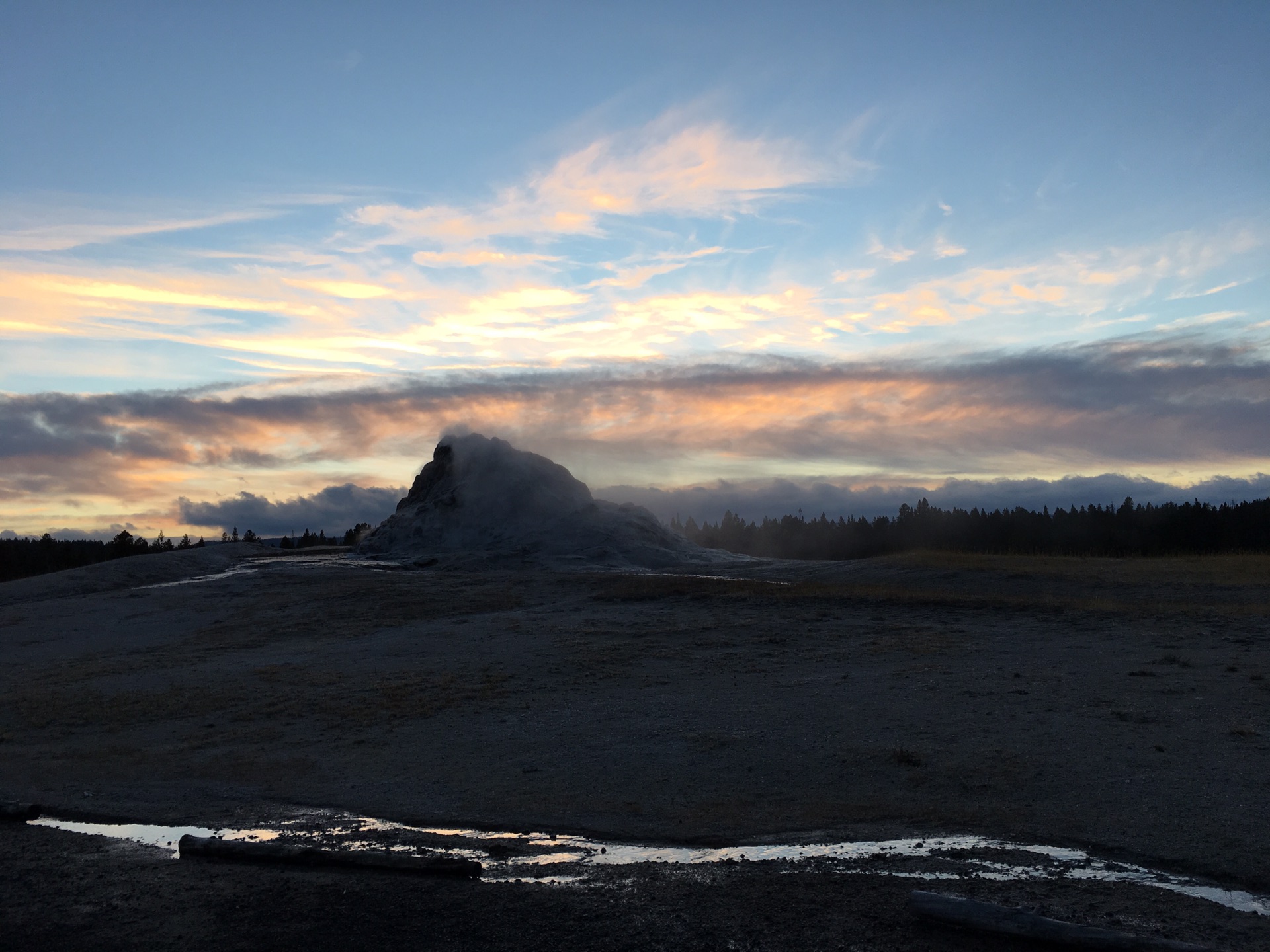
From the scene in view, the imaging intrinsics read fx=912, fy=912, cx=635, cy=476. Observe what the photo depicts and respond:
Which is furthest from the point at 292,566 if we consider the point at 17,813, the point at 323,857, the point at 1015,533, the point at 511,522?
the point at 1015,533

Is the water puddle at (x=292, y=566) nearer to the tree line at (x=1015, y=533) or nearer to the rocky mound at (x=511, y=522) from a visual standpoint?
the rocky mound at (x=511, y=522)

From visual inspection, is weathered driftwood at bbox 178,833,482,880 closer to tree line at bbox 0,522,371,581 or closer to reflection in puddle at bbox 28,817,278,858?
reflection in puddle at bbox 28,817,278,858

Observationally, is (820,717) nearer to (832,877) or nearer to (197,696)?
(832,877)

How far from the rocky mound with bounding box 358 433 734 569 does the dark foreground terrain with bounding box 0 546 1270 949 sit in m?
11.3

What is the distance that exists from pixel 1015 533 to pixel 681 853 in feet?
254

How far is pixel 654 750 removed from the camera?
32.9ft

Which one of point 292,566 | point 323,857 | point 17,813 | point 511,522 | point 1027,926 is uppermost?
point 511,522

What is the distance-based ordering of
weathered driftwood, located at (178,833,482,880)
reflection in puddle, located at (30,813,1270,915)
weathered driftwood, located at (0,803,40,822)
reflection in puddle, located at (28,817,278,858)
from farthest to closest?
1. weathered driftwood, located at (0,803,40,822)
2. reflection in puddle, located at (28,817,278,858)
3. weathered driftwood, located at (178,833,482,880)
4. reflection in puddle, located at (30,813,1270,915)

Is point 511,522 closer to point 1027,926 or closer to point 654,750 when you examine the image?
point 654,750

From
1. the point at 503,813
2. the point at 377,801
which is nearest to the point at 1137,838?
the point at 503,813

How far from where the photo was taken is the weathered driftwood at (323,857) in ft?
20.6

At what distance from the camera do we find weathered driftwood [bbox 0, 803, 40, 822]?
26.6 ft

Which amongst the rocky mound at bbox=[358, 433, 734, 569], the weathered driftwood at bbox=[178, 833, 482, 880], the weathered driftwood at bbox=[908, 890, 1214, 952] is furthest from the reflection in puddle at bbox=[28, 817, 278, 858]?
the rocky mound at bbox=[358, 433, 734, 569]

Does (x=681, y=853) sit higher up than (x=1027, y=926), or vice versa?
(x=1027, y=926)
